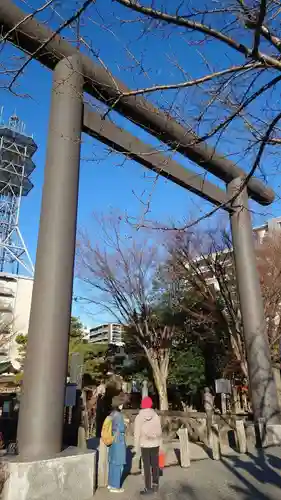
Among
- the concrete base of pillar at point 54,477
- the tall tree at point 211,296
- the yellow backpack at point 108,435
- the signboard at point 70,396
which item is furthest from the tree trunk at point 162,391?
the concrete base of pillar at point 54,477

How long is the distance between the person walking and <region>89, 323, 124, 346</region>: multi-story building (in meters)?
13.9

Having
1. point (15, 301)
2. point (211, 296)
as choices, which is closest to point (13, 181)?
point (15, 301)

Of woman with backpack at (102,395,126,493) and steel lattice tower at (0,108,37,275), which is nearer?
woman with backpack at (102,395,126,493)

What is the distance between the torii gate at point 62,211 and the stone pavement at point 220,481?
1406 millimetres

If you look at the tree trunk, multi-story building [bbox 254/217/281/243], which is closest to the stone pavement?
the tree trunk

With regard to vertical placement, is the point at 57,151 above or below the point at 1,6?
below

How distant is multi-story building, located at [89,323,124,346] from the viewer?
920 inches

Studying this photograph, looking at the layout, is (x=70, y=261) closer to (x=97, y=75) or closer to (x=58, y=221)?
(x=58, y=221)

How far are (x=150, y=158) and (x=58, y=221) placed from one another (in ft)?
9.37

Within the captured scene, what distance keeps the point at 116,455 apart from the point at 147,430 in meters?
0.58

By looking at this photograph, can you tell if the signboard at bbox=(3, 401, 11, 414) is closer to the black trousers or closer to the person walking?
the person walking

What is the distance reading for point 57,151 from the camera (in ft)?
20.2

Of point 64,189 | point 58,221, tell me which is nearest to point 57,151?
point 64,189

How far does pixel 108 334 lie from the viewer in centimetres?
2464
